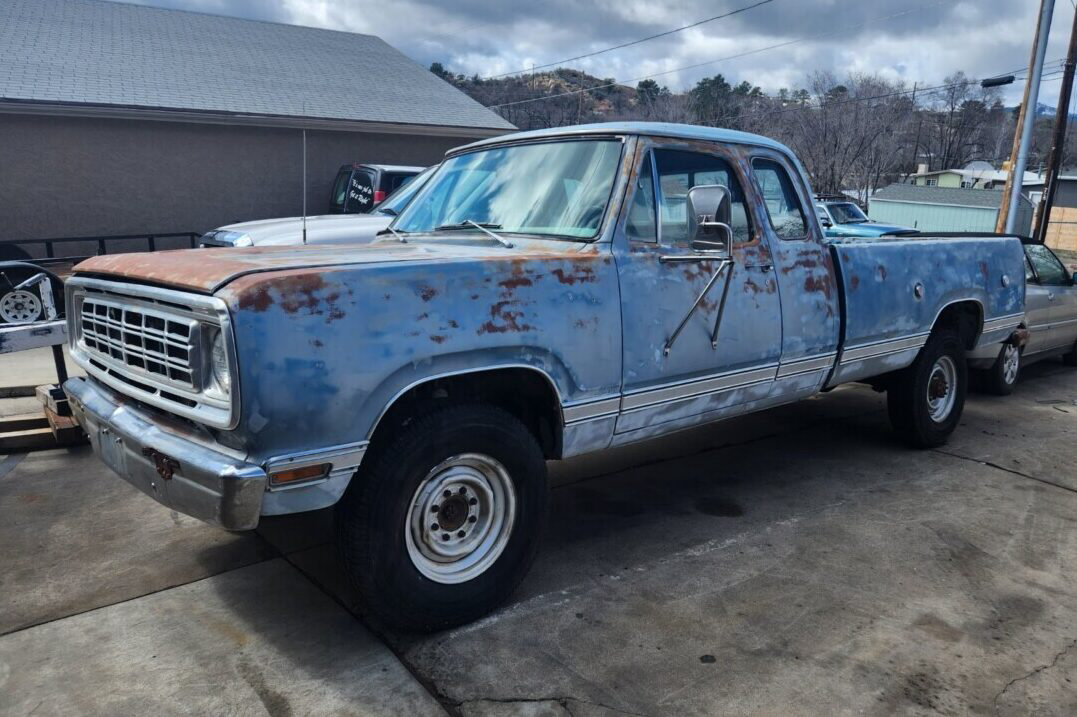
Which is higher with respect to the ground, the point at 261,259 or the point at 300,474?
the point at 261,259

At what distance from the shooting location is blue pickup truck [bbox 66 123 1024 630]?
2.81m

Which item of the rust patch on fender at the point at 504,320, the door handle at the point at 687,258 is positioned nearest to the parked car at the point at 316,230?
the door handle at the point at 687,258

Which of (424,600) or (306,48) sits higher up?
(306,48)

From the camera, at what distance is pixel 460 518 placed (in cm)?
345

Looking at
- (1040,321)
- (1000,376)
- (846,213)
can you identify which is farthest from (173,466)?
(846,213)

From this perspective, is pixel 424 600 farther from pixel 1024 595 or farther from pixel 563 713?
pixel 1024 595

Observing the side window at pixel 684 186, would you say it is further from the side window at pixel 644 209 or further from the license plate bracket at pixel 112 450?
the license plate bracket at pixel 112 450

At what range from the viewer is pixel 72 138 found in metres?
14.0

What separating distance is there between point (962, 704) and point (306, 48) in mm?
20007

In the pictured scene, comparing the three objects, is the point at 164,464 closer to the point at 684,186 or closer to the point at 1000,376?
the point at 684,186

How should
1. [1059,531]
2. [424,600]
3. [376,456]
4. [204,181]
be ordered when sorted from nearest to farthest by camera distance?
[376,456], [424,600], [1059,531], [204,181]

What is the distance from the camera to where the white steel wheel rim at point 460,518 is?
10.8 ft

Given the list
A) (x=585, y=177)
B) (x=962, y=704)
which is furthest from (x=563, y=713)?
(x=585, y=177)

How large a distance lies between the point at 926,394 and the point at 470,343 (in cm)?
422
